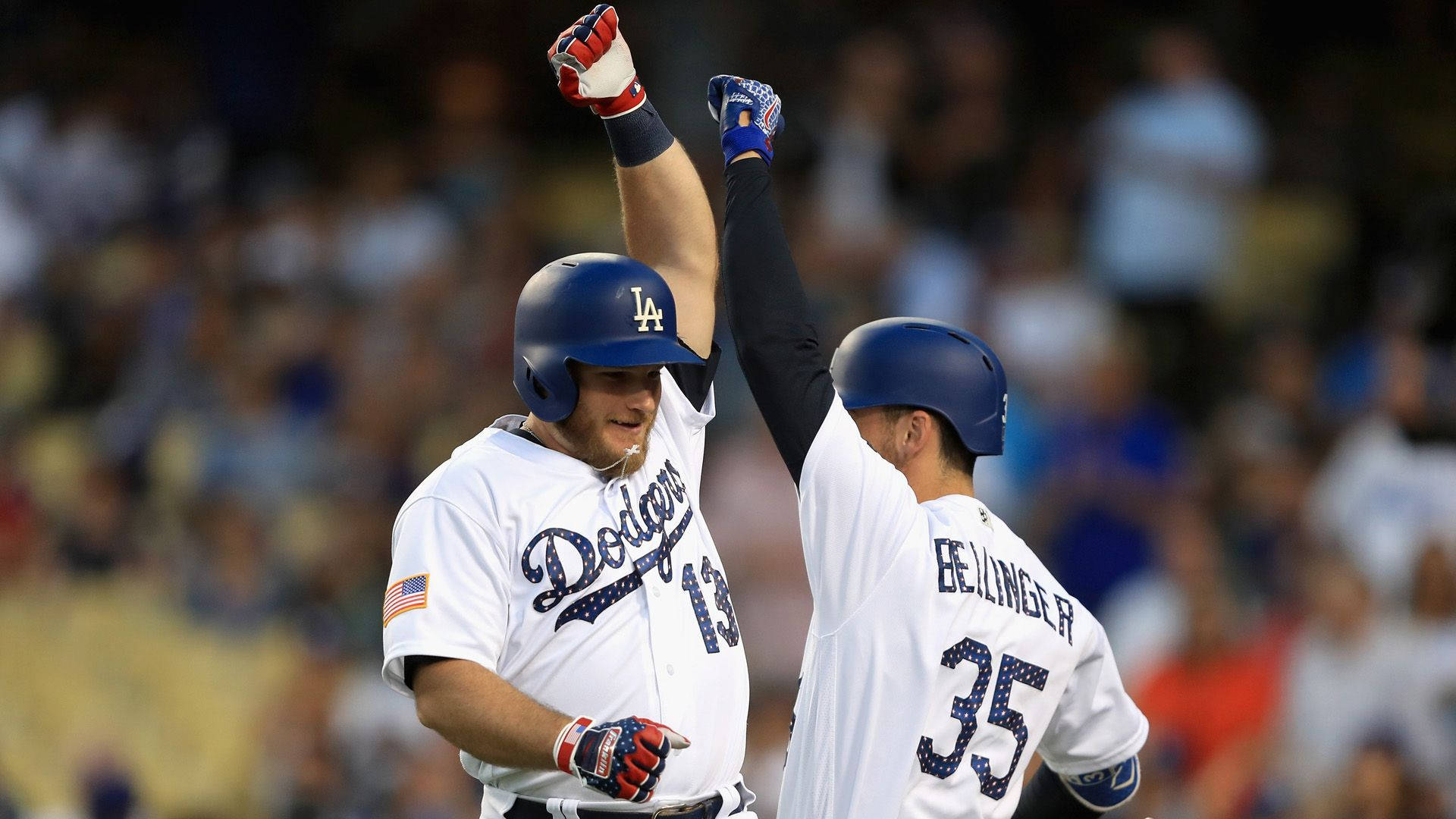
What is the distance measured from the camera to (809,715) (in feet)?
12.1

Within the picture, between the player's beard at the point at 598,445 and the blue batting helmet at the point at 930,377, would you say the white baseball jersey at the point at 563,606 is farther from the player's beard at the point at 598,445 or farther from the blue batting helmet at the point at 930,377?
the blue batting helmet at the point at 930,377

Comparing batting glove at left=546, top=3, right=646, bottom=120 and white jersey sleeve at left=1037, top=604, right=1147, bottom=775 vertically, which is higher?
batting glove at left=546, top=3, right=646, bottom=120

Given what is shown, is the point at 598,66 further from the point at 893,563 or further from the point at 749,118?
the point at 893,563

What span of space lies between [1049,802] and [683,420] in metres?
1.25

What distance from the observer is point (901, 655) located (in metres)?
3.62

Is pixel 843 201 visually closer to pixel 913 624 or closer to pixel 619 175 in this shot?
pixel 619 175

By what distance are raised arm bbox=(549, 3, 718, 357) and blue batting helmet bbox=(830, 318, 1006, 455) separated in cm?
39

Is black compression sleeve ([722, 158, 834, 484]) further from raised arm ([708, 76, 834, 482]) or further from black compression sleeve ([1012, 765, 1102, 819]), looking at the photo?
black compression sleeve ([1012, 765, 1102, 819])

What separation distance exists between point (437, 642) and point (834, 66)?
22.6 feet

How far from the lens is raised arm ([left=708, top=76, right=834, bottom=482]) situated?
138 inches

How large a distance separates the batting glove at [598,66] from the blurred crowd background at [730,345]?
12.0 ft

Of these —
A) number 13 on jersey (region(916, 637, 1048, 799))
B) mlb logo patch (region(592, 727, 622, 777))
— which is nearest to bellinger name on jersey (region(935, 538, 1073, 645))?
number 13 on jersey (region(916, 637, 1048, 799))

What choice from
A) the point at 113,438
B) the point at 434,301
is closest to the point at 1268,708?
the point at 434,301

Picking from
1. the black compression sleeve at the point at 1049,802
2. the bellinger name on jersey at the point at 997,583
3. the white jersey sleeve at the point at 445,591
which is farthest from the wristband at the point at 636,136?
the black compression sleeve at the point at 1049,802
